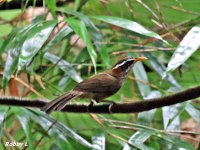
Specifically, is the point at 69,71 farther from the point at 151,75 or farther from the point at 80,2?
the point at 151,75

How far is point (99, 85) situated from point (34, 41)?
34 cm

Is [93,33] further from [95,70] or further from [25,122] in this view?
[25,122]

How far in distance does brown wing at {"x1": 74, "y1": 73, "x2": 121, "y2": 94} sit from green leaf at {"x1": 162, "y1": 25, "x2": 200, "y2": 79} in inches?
14.1

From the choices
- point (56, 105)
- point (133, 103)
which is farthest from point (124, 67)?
point (133, 103)

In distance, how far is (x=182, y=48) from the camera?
1972mm

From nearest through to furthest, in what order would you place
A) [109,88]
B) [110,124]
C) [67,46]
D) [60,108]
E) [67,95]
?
[60,108], [67,95], [109,88], [110,124], [67,46]

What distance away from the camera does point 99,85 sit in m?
2.19

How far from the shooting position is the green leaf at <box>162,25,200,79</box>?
6.26 ft

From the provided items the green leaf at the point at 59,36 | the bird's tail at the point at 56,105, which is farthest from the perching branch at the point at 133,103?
the green leaf at the point at 59,36

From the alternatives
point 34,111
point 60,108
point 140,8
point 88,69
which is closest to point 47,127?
point 34,111

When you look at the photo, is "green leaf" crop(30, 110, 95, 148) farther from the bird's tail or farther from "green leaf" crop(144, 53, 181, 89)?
"green leaf" crop(144, 53, 181, 89)

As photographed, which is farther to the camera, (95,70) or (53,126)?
(53,126)

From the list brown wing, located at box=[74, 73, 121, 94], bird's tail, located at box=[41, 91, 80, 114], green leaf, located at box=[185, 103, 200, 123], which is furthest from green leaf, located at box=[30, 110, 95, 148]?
green leaf, located at box=[185, 103, 200, 123]

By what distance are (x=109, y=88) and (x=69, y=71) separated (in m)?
0.57
